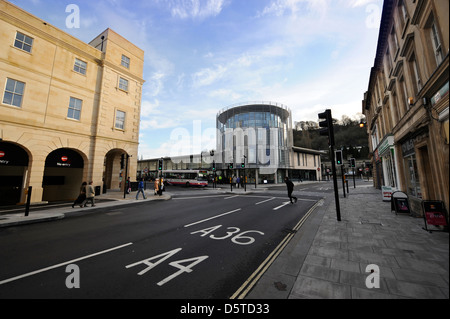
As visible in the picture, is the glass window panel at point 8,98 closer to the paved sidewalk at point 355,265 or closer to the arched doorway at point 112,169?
the arched doorway at point 112,169

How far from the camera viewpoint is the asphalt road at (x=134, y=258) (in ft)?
10.4

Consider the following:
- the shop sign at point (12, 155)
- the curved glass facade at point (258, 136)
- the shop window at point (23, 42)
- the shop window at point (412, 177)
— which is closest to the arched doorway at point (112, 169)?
the shop sign at point (12, 155)

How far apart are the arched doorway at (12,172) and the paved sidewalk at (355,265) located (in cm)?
1699

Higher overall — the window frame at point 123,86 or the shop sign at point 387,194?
the window frame at point 123,86

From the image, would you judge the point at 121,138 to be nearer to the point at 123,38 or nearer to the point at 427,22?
the point at 123,38

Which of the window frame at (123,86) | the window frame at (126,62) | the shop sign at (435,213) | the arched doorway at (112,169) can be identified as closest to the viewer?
the shop sign at (435,213)

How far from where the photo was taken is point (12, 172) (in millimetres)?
13617

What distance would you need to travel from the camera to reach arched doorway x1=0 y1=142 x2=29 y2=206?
11708 mm

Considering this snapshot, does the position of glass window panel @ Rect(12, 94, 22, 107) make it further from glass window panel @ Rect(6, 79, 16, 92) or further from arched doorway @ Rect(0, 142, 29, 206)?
arched doorway @ Rect(0, 142, 29, 206)

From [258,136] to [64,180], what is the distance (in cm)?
3441

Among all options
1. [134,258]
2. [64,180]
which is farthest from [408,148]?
[64,180]

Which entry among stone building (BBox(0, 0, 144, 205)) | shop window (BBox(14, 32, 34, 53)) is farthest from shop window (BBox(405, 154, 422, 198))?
shop window (BBox(14, 32, 34, 53))

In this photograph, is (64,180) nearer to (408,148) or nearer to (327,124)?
(327,124)

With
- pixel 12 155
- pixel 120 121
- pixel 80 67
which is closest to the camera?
pixel 12 155
